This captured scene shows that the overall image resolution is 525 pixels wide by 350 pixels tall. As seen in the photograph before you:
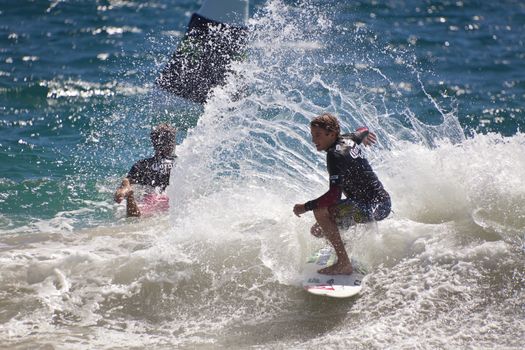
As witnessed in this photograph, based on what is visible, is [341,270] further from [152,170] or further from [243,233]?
[152,170]

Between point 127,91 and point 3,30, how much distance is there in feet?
18.4

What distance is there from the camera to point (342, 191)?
673 cm

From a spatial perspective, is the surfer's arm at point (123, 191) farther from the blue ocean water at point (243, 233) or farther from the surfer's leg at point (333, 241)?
the surfer's leg at point (333, 241)

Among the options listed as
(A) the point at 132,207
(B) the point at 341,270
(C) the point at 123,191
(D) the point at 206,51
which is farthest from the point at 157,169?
(D) the point at 206,51

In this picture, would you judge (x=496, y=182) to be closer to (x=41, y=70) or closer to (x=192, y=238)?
(x=192, y=238)

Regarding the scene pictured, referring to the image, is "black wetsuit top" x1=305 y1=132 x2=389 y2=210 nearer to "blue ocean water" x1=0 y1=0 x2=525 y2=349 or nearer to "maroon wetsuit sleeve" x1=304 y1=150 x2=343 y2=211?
"maroon wetsuit sleeve" x1=304 y1=150 x2=343 y2=211

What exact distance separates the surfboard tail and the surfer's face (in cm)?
516

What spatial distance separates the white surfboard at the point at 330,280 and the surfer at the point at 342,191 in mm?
67

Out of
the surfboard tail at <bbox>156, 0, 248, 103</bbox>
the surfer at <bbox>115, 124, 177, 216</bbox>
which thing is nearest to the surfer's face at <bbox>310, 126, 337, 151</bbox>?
the surfer at <bbox>115, 124, 177, 216</bbox>

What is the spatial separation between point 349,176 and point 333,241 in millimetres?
580

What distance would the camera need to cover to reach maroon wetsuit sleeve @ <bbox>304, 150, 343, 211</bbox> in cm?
655

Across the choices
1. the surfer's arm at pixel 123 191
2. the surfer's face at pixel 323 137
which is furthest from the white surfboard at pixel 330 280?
the surfer's arm at pixel 123 191

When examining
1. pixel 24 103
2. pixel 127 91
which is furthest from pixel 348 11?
pixel 24 103

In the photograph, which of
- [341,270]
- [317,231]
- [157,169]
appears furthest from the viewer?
[157,169]
